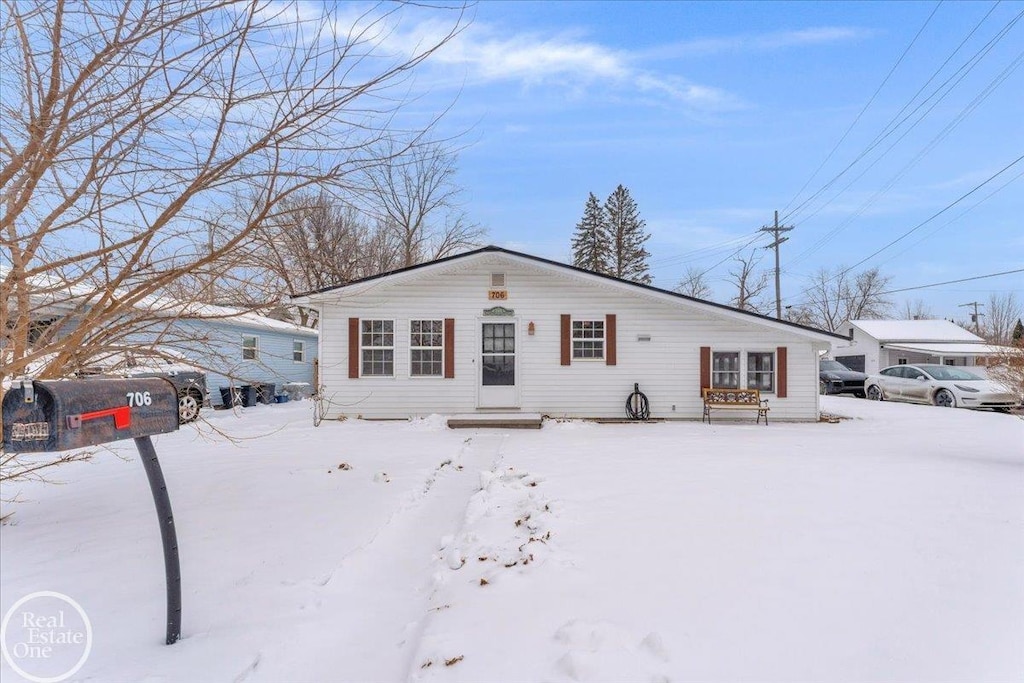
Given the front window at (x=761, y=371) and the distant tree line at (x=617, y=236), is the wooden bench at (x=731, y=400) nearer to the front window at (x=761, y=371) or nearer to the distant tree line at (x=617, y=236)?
the front window at (x=761, y=371)

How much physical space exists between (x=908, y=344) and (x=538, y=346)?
2570 centimetres

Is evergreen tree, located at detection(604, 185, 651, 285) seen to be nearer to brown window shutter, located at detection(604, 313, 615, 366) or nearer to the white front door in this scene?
brown window shutter, located at detection(604, 313, 615, 366)

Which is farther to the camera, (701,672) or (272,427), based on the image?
(272,427)

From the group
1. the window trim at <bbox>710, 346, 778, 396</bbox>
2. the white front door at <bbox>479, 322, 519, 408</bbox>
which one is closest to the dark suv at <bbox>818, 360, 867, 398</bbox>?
the window trim at <bbox>710, 346, 778, 396</bbox>

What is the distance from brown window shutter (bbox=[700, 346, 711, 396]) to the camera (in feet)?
37.2

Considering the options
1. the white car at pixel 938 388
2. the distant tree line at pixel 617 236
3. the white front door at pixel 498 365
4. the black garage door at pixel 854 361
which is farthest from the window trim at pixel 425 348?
the black garage door at pixel 854 361

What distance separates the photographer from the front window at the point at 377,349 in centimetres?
1111

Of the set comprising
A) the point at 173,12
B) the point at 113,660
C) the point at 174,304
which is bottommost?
the point at 113,660

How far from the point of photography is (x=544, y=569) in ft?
10.8

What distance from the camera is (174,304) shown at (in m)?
3.51

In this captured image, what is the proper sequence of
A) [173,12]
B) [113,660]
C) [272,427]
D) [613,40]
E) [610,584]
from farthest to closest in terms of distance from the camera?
[272,427] < [613,40] < [610,584] < [173,12] < [113,660]

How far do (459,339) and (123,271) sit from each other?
8.18m

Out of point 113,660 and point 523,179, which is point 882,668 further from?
point 523,179

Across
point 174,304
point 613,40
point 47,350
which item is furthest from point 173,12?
point 613,40
